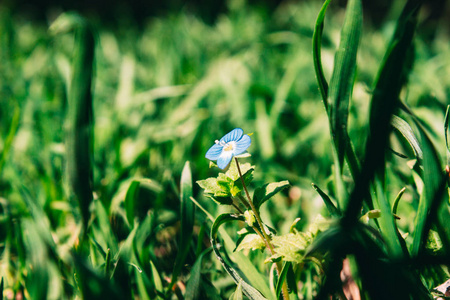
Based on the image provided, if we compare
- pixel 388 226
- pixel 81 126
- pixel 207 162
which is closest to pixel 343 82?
pixel 388 226

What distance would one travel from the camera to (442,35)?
2652 millimetres

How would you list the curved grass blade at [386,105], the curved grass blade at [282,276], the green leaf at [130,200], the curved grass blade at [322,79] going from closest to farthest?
the curved grass blade at [386,105], the curved grass blade at [282,276], the curved grass blade at [322,79], the green leaf at [130,200]

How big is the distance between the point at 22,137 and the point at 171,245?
0.91 m

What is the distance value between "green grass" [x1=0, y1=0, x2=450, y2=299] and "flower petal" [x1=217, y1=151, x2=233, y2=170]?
149mm

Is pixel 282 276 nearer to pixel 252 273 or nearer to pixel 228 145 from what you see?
pixel 252 273

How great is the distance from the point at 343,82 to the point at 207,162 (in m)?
0.65

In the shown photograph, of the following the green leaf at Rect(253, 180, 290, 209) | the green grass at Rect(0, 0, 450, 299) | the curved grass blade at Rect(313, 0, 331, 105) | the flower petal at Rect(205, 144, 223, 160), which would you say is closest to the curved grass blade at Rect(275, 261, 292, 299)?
the green grass at Rect(0, 0, 450, 299)

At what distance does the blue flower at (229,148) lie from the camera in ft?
1.87

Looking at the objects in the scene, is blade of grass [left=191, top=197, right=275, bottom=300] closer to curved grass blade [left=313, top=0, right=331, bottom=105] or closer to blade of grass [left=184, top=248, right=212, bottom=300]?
blade of grass [left=184, top=248, right=212, bottom=300]

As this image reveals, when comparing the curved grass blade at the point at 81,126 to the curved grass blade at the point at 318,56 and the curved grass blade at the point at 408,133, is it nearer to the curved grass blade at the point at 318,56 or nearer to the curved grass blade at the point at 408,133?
the curved grass blade at the point at 318,56

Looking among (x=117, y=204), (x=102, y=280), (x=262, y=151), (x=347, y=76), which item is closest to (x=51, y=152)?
(x=117, y=204)

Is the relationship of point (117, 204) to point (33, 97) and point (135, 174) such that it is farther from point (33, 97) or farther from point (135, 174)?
point (33, 97)

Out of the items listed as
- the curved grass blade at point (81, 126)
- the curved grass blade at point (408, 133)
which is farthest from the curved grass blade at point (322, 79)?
the curved grass blade at point (81, 126)

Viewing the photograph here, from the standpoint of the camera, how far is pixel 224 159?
0.58 meters
